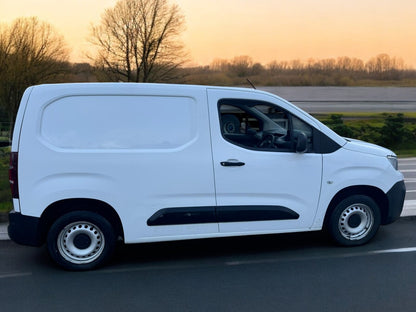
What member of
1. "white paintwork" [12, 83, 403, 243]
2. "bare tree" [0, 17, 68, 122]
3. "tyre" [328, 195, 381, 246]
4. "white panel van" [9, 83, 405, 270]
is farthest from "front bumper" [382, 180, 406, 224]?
"bare tree" [0, 17, 68, 122]

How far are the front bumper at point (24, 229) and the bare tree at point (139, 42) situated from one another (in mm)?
30325

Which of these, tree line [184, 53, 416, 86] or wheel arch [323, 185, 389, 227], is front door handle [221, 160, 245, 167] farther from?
tree line [184, 53, 416, 86]

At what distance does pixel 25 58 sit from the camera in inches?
1166

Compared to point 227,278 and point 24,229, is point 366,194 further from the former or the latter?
point 24,229

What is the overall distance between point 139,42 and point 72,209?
110ft

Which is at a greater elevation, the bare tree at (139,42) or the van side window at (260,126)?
the bare tree at (139,42)

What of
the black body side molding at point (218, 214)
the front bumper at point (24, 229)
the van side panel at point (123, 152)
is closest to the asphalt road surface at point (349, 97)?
the black body side molding at point (218, 214)

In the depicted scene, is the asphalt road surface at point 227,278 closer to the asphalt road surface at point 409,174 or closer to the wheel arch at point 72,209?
the wheel arch at point 72,209

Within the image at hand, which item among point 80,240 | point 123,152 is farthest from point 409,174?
point 80,240

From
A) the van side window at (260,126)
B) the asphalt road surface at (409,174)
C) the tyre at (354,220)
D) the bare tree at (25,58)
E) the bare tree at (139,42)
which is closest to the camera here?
the van side window at (260,126)

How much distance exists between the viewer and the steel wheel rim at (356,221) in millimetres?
5492

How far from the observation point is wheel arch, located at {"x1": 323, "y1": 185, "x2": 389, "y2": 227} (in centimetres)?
547

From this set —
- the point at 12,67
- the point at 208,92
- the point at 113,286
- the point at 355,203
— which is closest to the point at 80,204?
the point at 113,286

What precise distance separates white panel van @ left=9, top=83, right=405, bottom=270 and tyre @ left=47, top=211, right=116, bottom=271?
0.03 feet
